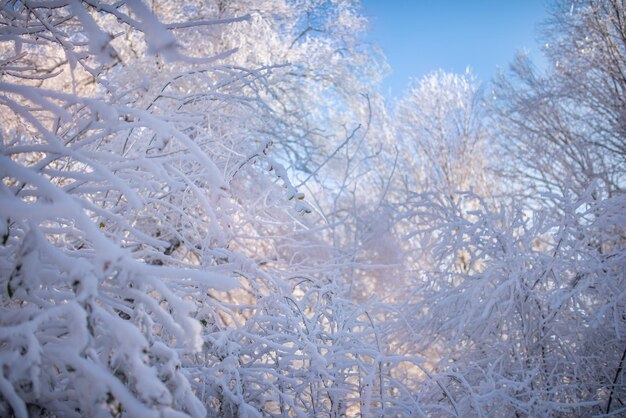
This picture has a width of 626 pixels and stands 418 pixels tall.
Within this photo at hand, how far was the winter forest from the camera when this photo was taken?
89 centimetres

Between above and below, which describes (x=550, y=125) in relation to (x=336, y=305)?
above

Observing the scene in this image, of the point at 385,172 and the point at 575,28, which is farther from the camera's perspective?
the point at 385,172

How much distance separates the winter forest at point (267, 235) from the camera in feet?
2.91

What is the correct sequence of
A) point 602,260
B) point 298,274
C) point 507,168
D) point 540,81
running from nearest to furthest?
point 298,274 → point 602,260 → point 540,81 → point 507,168

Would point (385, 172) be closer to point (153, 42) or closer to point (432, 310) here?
point (432, 310)

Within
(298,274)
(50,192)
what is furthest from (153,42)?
(298,274)

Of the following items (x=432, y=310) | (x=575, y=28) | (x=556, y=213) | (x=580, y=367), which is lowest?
(x=580, y=367)

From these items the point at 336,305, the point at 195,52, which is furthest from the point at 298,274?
the point at 195,52

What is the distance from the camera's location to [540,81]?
23.9 feet

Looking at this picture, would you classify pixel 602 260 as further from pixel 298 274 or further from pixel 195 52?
pixel 195 52

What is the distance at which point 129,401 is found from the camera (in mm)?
777

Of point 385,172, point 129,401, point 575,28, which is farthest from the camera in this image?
point 385,172

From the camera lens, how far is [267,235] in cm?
409

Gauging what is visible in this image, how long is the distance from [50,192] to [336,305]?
176 cm
